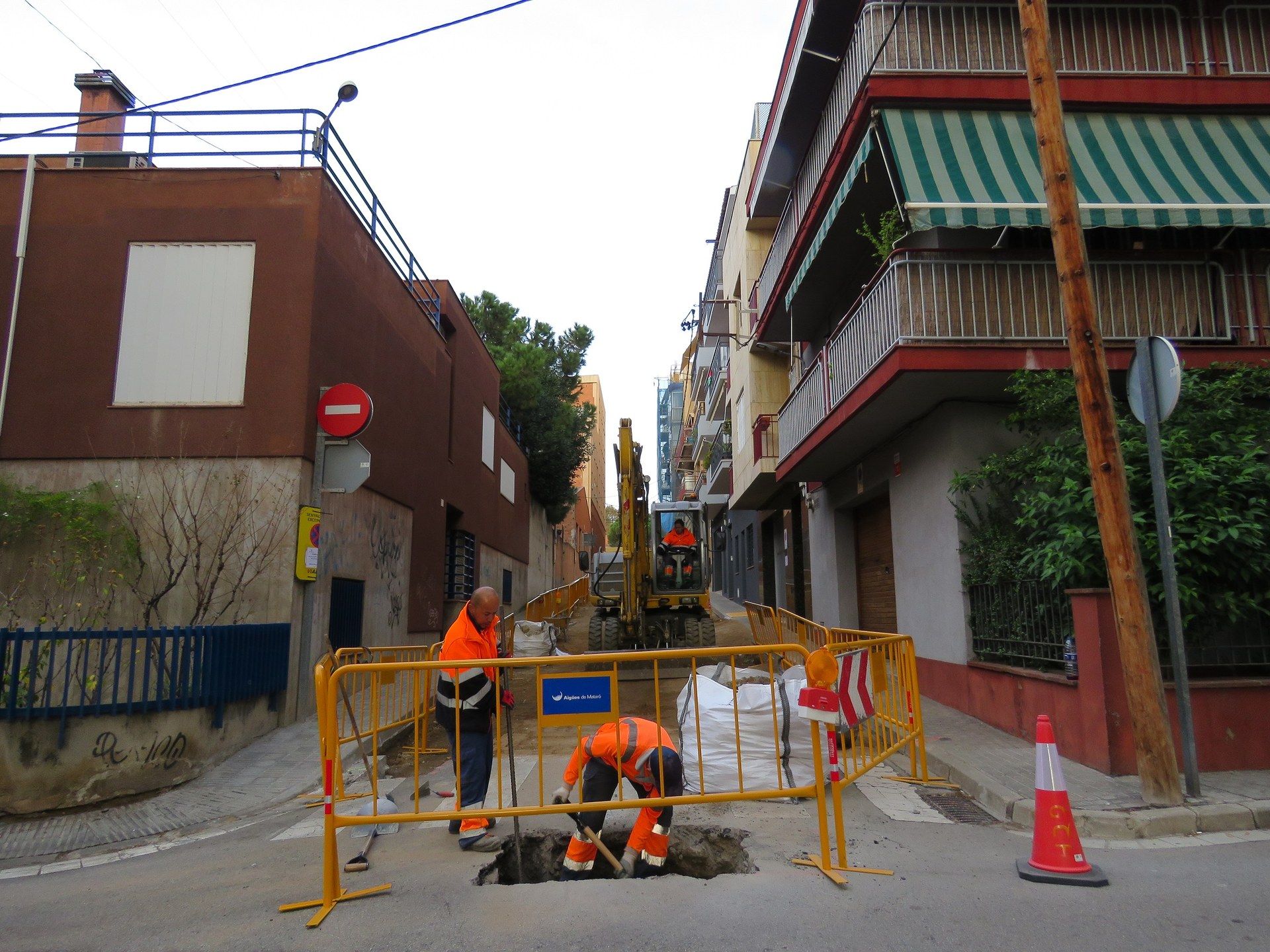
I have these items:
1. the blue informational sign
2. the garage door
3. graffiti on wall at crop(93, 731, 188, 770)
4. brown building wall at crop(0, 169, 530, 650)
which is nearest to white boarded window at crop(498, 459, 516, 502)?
the garage door

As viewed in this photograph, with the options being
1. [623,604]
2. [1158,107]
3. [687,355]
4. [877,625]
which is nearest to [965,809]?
[877,625]

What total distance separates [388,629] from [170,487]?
15.7ft

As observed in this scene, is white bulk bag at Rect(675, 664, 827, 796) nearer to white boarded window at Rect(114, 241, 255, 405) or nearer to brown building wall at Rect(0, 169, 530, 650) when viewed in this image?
brown building wall at Rect(0, 169, 530, 650)

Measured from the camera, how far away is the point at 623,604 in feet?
53.6

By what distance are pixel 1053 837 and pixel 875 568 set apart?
968cm

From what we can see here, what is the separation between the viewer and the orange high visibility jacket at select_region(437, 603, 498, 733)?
5.49m

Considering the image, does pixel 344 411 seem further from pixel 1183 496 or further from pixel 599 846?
pixel 1183 496

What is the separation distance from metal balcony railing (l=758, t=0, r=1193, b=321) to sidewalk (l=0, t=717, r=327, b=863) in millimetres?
9939

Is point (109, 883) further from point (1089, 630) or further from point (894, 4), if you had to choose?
point (894, 4)

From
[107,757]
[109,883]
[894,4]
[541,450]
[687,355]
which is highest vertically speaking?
[687,355]

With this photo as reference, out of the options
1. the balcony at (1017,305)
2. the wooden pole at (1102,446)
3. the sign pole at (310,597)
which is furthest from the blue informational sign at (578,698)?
the balcony at (1017,305)

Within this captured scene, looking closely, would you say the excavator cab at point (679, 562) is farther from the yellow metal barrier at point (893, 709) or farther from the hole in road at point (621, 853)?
the hole in road at point (621, 853)

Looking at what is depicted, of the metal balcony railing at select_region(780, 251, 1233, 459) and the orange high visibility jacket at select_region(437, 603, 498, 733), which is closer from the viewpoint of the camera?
the orange high visibility jacket at select_region(437, 603, 498, 733)

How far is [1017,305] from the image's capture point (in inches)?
376
